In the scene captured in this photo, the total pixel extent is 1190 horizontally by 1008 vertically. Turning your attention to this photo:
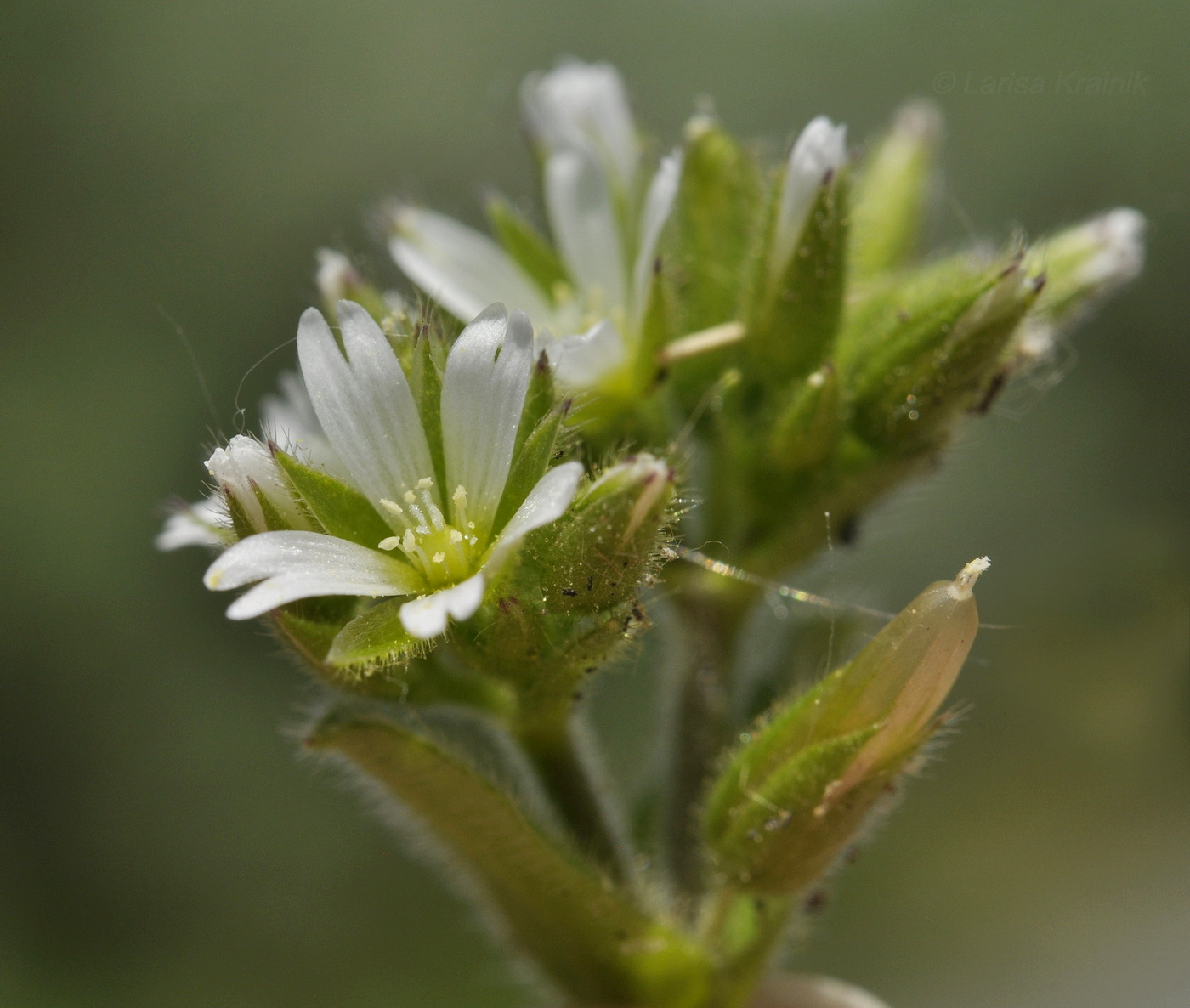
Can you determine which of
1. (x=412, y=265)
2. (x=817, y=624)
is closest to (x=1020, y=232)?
(x=817, y=624)

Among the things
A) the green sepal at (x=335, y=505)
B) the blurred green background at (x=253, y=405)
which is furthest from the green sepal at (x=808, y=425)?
the blurred green background at (x=253, y=405)

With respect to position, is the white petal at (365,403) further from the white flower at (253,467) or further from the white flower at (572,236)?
the white flower at (572,236)

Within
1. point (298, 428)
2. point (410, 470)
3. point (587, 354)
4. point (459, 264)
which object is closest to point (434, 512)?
point (410, 470)

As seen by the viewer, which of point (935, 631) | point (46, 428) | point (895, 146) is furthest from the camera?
point (46, 428)

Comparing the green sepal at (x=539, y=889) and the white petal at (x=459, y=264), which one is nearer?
the green sepal at (x=539, y=889)

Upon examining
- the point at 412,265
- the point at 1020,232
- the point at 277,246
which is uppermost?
the point at 277,246

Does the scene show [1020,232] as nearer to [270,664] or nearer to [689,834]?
[689,834]
